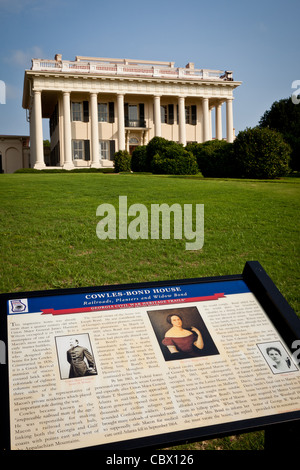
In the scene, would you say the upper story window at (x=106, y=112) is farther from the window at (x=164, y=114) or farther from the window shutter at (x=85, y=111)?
the window at (x=164, y=114)

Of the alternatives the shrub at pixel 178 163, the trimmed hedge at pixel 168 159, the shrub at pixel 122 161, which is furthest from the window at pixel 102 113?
the shrub at pixel 178 163

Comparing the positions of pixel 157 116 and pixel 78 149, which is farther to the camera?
pixel 157 116

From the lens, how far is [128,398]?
2.27 meters

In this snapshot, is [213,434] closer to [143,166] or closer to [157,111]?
[143,166]

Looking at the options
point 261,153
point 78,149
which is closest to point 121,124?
point 78,149

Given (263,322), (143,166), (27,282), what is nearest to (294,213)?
(27,282)

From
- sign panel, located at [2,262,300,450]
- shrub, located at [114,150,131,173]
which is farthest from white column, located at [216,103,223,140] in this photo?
sign panel, located at [2,262,300,450]

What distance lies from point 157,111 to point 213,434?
41.8 meters

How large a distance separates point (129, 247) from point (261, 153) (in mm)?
13594

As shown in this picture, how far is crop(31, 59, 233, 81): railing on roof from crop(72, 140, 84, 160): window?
6521 mm

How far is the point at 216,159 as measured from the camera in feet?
68.7

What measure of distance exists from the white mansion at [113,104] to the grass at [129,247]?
27794 millimetres

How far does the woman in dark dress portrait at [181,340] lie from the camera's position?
100 inches
